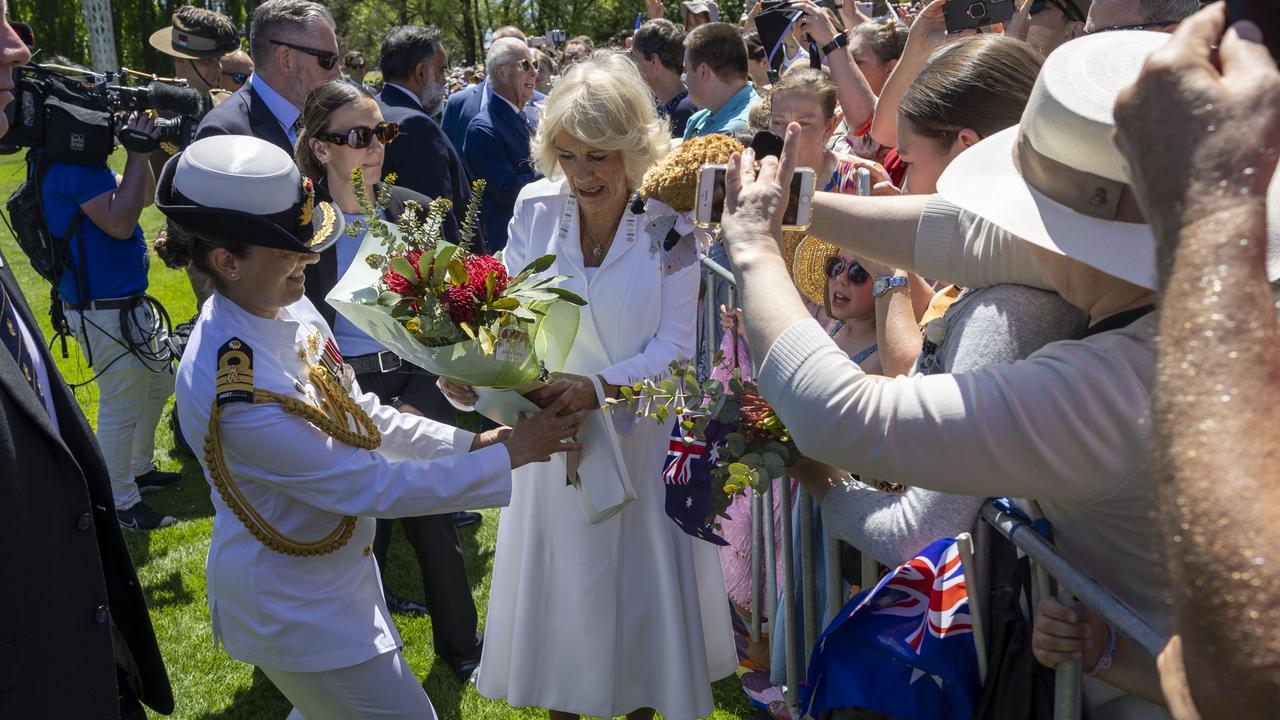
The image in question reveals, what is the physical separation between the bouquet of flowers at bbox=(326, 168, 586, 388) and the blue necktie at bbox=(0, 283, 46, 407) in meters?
0.80

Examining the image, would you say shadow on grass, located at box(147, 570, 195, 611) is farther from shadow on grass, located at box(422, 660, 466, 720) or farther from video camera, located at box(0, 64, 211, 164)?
video camera, located at box(0, 64, 211, 164)

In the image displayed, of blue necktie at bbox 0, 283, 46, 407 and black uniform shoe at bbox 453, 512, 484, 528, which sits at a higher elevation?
blue necktie at bbox 0, 283, 46, 407

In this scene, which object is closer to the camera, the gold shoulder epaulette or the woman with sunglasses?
the gold shoulder epaulette

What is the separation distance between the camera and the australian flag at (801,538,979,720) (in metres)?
1.84

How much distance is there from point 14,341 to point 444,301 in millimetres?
1036

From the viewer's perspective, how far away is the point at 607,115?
347cm

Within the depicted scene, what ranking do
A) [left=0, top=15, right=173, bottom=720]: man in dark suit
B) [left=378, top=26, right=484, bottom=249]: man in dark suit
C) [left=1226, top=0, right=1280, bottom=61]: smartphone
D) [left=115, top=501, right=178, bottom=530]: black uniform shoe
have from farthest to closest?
[left=115, top=501, right=178, bottom=530]: black uniform shoe, [left=378, top=26, right=484, bottom=249]: man in dark suit, [left=0, top=15, right=173, bottom=720]: man in dark suit, [left=1226, top=0, right=1280, bottom=61]: smartphone

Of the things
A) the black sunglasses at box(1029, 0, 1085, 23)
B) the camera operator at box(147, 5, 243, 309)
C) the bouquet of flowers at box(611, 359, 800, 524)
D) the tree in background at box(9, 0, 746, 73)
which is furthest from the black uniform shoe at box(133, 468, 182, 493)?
the tree in background at box(9, 0, 746, 73)

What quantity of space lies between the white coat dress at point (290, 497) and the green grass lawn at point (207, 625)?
823 mm

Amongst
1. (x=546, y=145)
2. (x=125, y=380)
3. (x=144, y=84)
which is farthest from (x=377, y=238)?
(x=144, y=84)

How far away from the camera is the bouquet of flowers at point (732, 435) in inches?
90.9

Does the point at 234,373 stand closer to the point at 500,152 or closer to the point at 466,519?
the point at 466,519

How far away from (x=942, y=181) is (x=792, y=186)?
0.32m

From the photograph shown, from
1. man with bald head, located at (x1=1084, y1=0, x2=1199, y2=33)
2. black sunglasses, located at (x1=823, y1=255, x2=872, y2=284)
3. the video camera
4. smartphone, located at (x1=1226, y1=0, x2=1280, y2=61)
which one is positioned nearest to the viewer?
smartphone, located at (x1=1226, y1=0, x2=1280, y2=61)
